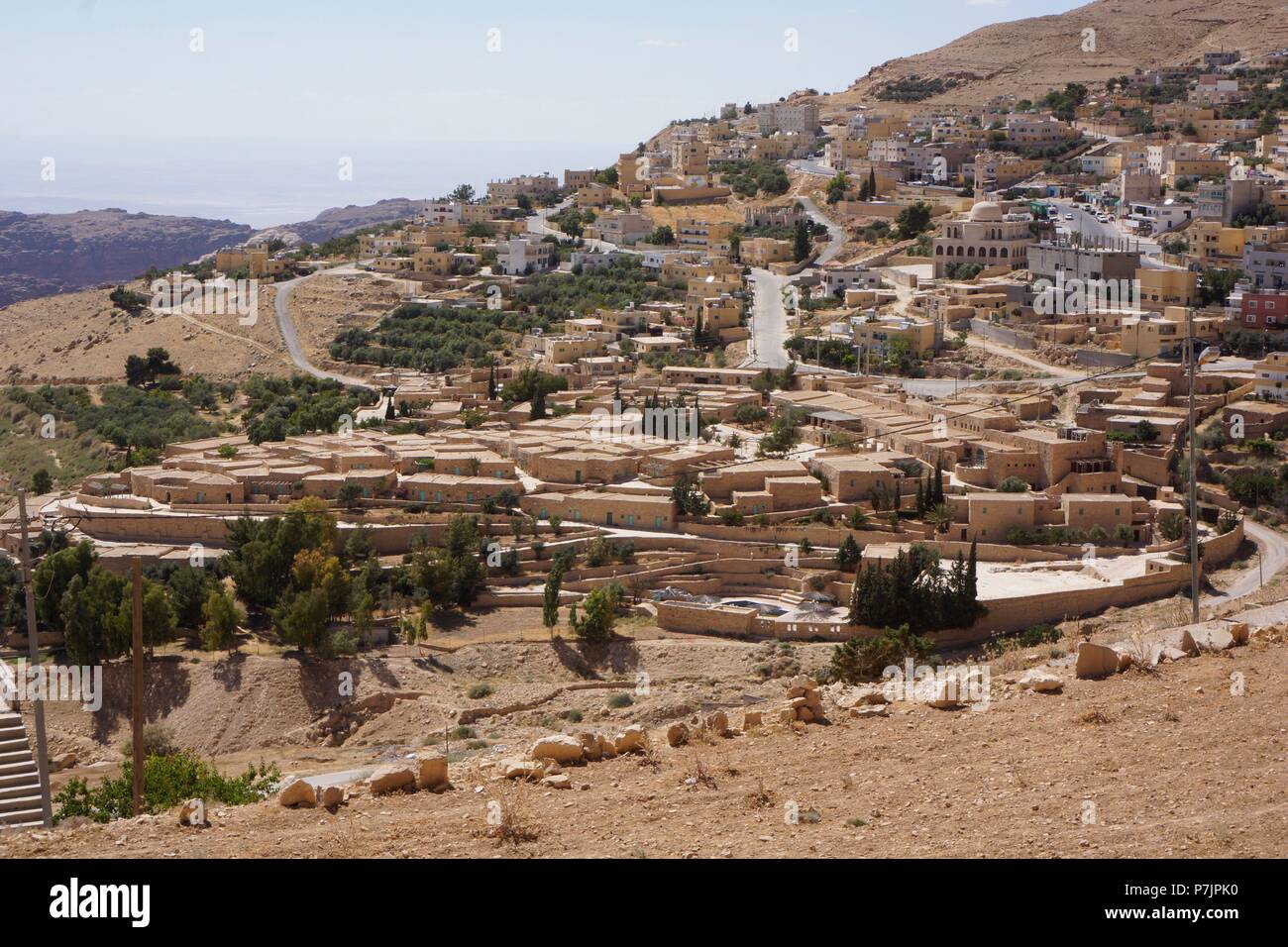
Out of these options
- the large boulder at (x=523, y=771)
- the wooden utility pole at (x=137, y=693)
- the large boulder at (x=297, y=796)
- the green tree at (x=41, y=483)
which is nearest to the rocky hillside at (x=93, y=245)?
the green tree at (x=41, y=483)

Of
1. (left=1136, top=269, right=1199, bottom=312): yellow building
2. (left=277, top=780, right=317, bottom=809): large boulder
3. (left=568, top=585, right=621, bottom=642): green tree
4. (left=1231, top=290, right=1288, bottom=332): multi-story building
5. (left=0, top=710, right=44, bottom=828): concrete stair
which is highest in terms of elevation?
(left=1136, top=269, right=1199, bottom=312): yellow building

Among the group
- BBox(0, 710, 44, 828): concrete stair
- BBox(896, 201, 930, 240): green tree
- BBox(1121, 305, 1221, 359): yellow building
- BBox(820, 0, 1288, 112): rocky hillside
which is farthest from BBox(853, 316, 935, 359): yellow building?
BBox(820, 0, 1288, 112): rocky hillside

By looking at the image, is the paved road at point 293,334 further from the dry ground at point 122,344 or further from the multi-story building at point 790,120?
the multi-story building at point 790,120

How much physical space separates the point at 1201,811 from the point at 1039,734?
169 centimetres

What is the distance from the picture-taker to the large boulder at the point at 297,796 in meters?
8.29

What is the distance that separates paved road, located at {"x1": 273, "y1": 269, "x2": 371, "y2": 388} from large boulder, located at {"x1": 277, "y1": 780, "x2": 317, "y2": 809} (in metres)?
31.7

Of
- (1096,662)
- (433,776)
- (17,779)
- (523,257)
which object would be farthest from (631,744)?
(523,257)

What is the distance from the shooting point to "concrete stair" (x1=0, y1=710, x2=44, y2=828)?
12.0 meters

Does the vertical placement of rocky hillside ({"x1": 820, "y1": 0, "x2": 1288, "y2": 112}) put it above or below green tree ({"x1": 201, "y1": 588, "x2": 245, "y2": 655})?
above

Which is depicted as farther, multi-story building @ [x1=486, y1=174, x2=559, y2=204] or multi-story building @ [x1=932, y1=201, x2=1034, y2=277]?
multi-story building @ [x1=486, y1=174, x2=559, y2=204]

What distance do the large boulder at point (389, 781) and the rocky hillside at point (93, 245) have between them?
112 m

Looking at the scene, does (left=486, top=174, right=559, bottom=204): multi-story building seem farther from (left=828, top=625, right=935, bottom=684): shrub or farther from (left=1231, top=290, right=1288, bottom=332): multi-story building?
(left=828, top=625, right=935, bottom=684): shrub

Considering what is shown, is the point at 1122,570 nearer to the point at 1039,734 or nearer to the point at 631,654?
the point at 631,654

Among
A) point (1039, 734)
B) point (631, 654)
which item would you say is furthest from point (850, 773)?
point (631, 654)
